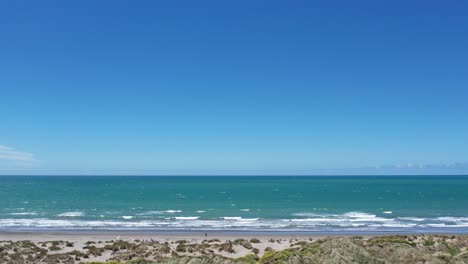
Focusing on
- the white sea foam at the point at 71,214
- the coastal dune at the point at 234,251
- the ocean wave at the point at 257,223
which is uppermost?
the coastal dune at the point at 234,251

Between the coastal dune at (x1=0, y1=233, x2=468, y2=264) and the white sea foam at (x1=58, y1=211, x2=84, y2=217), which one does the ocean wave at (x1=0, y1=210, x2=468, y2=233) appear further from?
the coastal dune at (x1=0, y1=233, x2=468, y2=264)

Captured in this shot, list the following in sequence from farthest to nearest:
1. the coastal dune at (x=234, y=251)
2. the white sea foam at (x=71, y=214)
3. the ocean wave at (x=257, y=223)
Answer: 1. the white sea foam at (x=71, y=214)
2. the ocean wave at (x=257, y=223)
3. the coastal dune at (x=234, y=251)

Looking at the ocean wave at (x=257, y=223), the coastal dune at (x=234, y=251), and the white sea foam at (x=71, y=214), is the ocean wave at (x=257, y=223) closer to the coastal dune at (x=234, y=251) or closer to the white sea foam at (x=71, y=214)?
the white sea foam at (x=71, y=214)

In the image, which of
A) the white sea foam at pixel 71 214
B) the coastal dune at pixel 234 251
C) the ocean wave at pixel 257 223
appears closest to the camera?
the coastal dune at pixel 234 251

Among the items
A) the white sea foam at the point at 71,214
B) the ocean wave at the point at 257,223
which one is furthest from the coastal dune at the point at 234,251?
the white sea foam at the point at 71,214

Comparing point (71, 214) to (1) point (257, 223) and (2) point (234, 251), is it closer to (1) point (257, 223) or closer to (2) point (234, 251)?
(1) point (257, 223)

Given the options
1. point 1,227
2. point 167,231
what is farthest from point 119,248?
point 1,227

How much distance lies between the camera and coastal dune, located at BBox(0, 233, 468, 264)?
425 inches

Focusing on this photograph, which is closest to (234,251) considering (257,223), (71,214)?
(257,223)

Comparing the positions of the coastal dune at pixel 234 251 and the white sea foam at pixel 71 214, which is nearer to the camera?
the coastal dune at pixel 234 251

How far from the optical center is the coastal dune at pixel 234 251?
1080cm

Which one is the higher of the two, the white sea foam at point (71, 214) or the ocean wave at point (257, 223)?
the ocean wave at point (257, 223)

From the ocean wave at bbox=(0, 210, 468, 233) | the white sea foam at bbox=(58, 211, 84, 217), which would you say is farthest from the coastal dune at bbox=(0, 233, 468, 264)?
the white sea foam at bbox=(58, 211, 84, 217)

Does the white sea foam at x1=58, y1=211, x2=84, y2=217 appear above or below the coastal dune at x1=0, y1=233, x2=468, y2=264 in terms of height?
below
